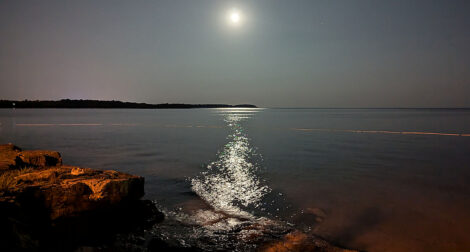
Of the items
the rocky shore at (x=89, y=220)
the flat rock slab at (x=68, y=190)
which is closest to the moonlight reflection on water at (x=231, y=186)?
the rocky shore at (x=89, y=220)

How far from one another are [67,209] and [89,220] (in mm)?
562

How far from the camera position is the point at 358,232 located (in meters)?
7.12

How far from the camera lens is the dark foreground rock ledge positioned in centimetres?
489

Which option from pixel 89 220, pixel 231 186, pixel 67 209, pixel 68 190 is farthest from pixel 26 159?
pixel 231 186

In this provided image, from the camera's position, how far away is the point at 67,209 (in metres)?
5.92

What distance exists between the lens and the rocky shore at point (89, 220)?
515 centimetres

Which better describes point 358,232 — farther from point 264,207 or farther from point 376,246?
point 264,207

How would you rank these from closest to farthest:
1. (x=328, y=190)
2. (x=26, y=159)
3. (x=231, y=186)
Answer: (x=26, y=159) < (x=328, y=190) < (x=231, y=186)

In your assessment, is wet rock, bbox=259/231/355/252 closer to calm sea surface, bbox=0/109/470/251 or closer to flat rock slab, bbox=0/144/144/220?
calm sea surface, bbox=0/109/470/251

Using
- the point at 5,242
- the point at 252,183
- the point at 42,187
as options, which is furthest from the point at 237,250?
the point at 252,183

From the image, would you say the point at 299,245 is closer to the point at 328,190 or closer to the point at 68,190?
the point at 328,190

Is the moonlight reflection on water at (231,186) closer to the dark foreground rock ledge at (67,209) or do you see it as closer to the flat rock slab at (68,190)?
the dark foreground rock ledge at (67,209)

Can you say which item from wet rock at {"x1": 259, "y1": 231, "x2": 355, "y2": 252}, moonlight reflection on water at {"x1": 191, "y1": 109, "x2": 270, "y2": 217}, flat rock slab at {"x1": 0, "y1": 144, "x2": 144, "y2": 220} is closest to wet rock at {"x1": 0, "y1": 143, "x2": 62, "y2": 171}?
flat rock slab at {"x1": 0, "y1": 144, "x2": 144, "y2": 220}

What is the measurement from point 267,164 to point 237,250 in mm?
10405
